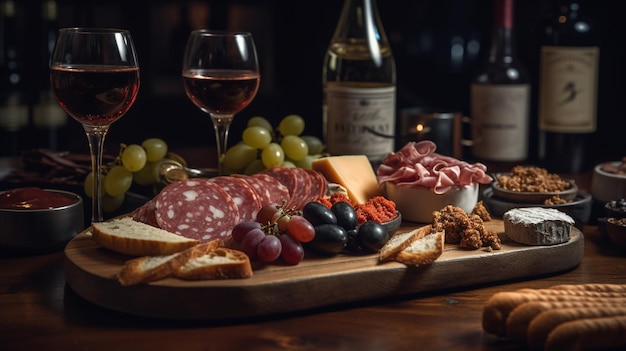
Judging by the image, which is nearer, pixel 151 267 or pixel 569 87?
pixel 151 267

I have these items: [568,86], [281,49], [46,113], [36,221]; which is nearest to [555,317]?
[36,221]

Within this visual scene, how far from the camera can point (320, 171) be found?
1738mm

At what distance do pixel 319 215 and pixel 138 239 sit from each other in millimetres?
276

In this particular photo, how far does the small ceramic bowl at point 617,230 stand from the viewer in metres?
1.50

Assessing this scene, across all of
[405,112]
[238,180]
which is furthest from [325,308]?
[405,112]

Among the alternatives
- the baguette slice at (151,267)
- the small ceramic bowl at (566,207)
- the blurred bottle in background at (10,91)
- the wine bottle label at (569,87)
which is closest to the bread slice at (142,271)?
the baguette slice at (151,267)

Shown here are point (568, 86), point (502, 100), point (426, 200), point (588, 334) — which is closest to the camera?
point (588, 334)

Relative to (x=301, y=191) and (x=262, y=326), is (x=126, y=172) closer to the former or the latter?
(x=301, y=191)

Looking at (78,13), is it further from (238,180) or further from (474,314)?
(474,314)

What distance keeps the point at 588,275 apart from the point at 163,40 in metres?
2.40

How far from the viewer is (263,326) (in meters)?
1.17

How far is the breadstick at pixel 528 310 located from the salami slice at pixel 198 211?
52 centimetres

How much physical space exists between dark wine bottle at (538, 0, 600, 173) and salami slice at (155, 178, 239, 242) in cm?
100

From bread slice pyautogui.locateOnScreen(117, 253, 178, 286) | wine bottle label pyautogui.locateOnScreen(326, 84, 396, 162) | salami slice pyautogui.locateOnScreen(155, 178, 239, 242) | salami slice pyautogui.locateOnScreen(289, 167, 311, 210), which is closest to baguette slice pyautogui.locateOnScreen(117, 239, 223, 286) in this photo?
bread slice pyautogui.locateOnScreen(117, 253, 178, 286)
